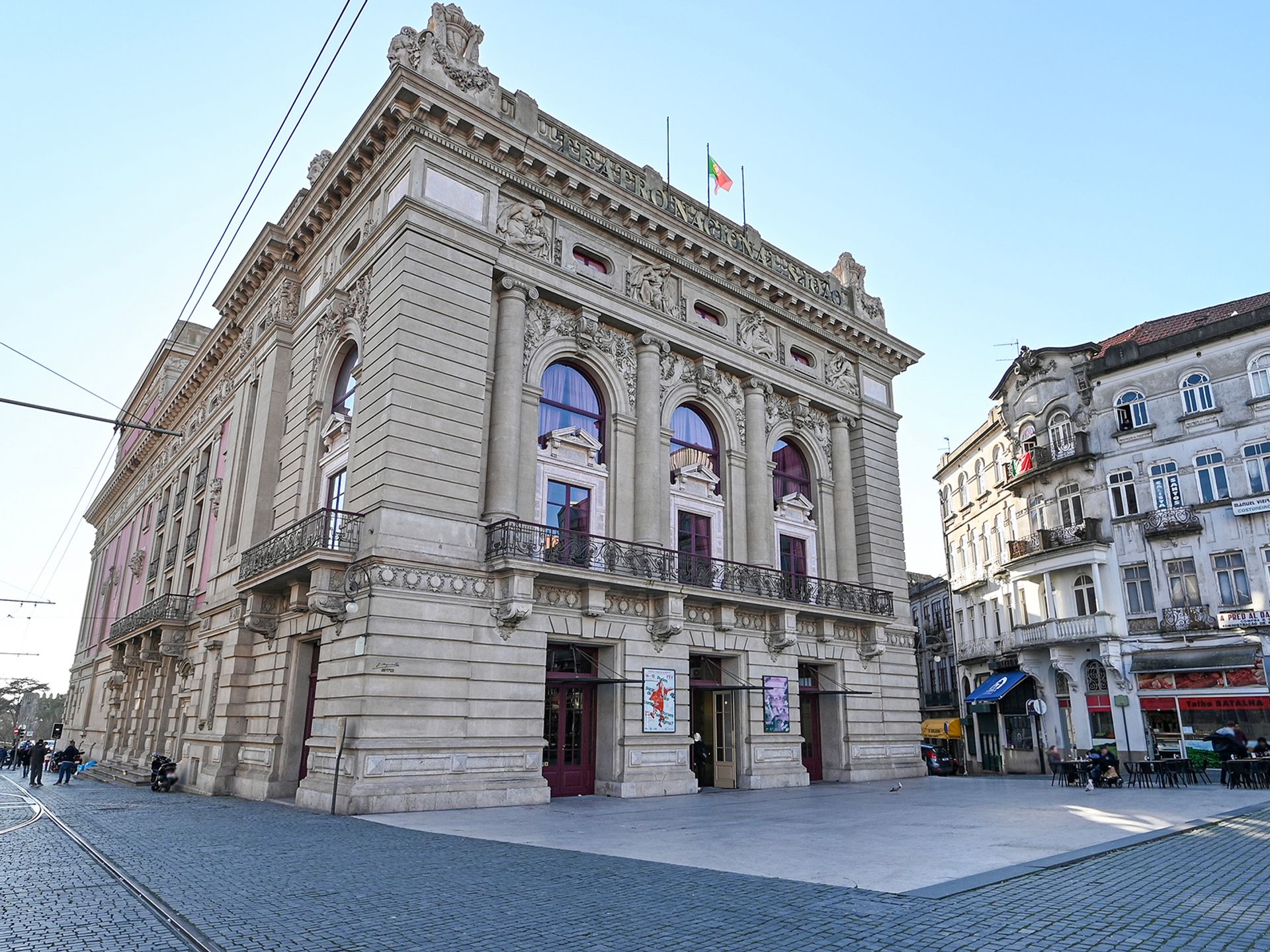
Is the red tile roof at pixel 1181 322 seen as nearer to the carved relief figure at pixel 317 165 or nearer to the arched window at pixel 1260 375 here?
the arched window at pixel 1260 375

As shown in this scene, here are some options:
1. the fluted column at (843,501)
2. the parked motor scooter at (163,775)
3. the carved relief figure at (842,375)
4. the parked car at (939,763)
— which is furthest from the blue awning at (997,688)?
the parked motor scooter at (163,775)

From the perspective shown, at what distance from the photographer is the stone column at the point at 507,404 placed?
67.9 feet

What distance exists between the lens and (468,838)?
42.3 ft

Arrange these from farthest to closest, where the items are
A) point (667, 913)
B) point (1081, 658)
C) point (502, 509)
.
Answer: point (1081, 658)
point (502, 509)
point (667, 913)

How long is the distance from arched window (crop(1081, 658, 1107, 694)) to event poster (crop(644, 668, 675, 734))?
2396cm

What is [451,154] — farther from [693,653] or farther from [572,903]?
[572,903]

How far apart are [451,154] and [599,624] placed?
12844mm

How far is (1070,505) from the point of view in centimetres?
3919

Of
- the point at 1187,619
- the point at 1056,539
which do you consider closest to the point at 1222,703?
the point at 1187,619

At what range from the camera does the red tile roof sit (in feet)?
122

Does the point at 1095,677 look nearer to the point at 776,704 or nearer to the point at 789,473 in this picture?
the point at 789,473

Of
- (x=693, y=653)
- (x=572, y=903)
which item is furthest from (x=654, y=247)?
(x=572, y=903)

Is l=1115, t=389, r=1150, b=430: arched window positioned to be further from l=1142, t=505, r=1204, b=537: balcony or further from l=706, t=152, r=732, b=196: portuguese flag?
l=706, t=152, r=732, b=196: portuguese flag

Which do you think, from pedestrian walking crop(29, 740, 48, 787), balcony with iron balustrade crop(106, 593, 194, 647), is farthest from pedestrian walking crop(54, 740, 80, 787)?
balcony with iron balustrade crop(106, 593, 194, 647)
